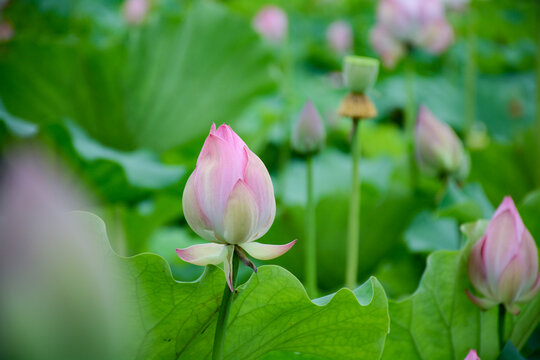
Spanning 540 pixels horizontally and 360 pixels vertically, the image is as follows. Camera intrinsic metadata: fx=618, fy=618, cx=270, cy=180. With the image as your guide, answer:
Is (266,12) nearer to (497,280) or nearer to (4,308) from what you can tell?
(497,280)

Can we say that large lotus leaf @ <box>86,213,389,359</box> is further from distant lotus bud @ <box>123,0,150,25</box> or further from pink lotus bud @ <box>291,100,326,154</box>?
distant lotus bud @ <box>123,0,150,25</box>

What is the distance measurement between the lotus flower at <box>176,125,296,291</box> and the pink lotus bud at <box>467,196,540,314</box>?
0.76ft

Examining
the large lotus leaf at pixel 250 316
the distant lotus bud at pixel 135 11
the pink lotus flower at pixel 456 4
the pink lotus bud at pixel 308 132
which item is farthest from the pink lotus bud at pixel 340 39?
the large lotus leaf at pixel 250 316

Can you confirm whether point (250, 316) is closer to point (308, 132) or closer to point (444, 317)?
point (444, 317)

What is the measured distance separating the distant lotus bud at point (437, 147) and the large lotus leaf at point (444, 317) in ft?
0.90

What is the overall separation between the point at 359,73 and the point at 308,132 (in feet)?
0.39

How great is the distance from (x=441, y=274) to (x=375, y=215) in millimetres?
400

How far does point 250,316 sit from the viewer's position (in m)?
0.49

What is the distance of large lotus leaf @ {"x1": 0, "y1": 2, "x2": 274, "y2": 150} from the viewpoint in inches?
49.5

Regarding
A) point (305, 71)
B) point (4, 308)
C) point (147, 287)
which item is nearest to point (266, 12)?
point (305, 71)

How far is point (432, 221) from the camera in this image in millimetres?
909

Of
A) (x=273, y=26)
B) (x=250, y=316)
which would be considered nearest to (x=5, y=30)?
(x=273, y=26)

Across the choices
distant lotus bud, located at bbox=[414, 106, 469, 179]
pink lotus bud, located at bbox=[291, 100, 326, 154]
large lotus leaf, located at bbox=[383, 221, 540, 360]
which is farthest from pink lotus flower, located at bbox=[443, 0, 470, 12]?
large lotus leaf, located at bbox=[383, 221, 540, 360]

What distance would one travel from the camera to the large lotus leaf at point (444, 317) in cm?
59
